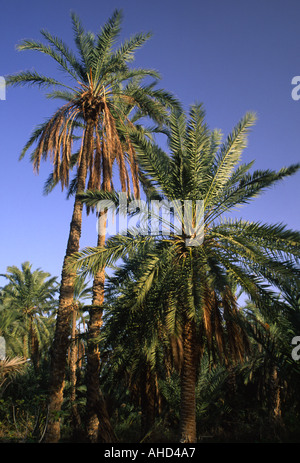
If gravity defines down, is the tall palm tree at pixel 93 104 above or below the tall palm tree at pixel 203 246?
above

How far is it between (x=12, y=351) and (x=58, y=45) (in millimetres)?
17367

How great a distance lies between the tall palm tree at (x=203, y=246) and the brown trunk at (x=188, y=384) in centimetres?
2

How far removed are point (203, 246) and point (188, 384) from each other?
3.56 meters

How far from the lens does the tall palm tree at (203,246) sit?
9.25 meters

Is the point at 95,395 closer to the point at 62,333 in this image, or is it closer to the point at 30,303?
the point at 62,333

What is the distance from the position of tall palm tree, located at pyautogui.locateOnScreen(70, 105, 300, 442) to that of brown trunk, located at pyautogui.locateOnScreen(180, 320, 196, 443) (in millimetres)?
23

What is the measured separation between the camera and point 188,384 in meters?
10.2

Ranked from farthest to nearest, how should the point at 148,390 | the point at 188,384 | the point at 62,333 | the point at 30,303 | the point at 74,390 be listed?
the point at 30,303, the point at 74,390, the point at 148,390, the point at 62,333, the point at 188,384

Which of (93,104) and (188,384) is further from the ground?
(93,104)

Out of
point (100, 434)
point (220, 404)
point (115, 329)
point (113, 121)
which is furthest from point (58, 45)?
point (220, 404)

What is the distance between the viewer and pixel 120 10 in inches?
554

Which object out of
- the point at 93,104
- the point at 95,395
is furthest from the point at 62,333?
the point at 93,104

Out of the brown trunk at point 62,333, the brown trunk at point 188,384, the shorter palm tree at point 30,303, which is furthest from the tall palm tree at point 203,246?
the shorter palm tree at point 30,303

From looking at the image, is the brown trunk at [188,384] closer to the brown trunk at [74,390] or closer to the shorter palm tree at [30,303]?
the brown trunk at [74,390]
